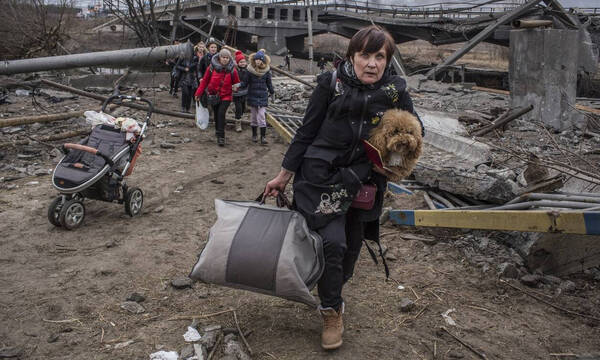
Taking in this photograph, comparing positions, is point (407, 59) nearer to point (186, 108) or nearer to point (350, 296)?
point (186, 108)

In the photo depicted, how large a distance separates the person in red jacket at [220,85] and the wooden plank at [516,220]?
5858mm

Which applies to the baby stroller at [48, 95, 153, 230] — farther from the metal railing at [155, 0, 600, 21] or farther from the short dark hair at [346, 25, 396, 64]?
the metal railing at [155, 0, 600, 21]

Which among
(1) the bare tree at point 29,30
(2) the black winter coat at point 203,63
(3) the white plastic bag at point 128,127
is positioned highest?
(1) the bare tree at point 29,30

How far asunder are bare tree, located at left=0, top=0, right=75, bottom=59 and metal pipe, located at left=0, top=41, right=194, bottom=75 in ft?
22.5

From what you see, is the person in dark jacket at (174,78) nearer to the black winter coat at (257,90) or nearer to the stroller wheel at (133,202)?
the black winter coat at (257,90)

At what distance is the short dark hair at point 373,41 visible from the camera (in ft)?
9.14

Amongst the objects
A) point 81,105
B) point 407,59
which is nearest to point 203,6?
point 407,59

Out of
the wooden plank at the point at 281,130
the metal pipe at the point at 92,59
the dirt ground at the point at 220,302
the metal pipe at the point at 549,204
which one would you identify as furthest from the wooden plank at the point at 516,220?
the metal pipe at the point at 92,59

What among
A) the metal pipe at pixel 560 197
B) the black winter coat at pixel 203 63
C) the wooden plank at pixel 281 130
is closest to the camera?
the metal pipe at pixel 560 197

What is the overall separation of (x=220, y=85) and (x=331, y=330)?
742cm

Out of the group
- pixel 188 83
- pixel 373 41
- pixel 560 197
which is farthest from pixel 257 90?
pixel 373 41

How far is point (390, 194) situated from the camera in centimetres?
566

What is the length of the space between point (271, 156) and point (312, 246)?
21.0 ft

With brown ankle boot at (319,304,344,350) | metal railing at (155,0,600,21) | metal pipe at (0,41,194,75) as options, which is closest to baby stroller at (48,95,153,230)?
brown ankle boot at (319,304,344,350)
